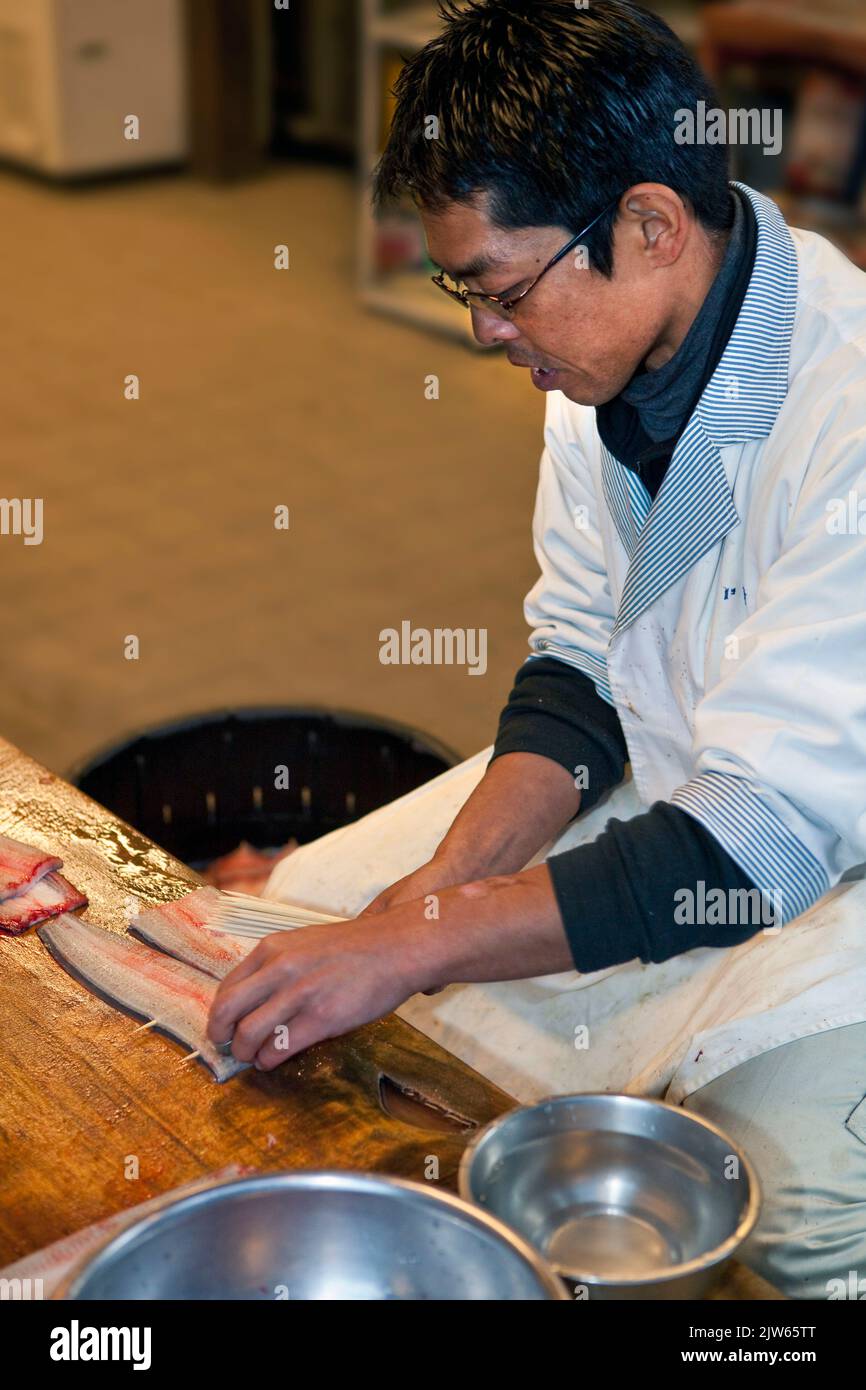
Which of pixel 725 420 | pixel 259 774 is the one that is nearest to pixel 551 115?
pixel 725 420

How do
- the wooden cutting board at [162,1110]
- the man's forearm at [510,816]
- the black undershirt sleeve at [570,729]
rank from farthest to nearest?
the black undershirt sleeve at [570,729], the man's forearm at [510,816], the wooden cutting board at [162,1110]

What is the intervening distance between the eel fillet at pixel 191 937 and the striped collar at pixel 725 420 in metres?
0.53

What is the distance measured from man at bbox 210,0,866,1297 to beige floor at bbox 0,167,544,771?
168 centimetres

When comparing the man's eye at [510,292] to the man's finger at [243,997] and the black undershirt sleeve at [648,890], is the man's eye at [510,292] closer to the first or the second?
the black undershirt sleeve at [648,890]

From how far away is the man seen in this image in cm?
136

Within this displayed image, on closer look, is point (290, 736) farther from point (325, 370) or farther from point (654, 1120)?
point (325, 370)

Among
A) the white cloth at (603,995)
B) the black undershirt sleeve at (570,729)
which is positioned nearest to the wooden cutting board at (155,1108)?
the white cloth at (603,995)

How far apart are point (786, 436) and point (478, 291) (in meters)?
0.31

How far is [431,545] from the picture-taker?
399 cm

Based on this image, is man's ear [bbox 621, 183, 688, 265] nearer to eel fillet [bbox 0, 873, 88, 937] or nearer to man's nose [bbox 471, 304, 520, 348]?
man's nose [bbox 471, 304, 520, 348]

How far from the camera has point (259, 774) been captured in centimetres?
245

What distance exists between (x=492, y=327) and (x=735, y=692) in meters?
0.41

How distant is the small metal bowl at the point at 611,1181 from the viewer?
3.86ft
